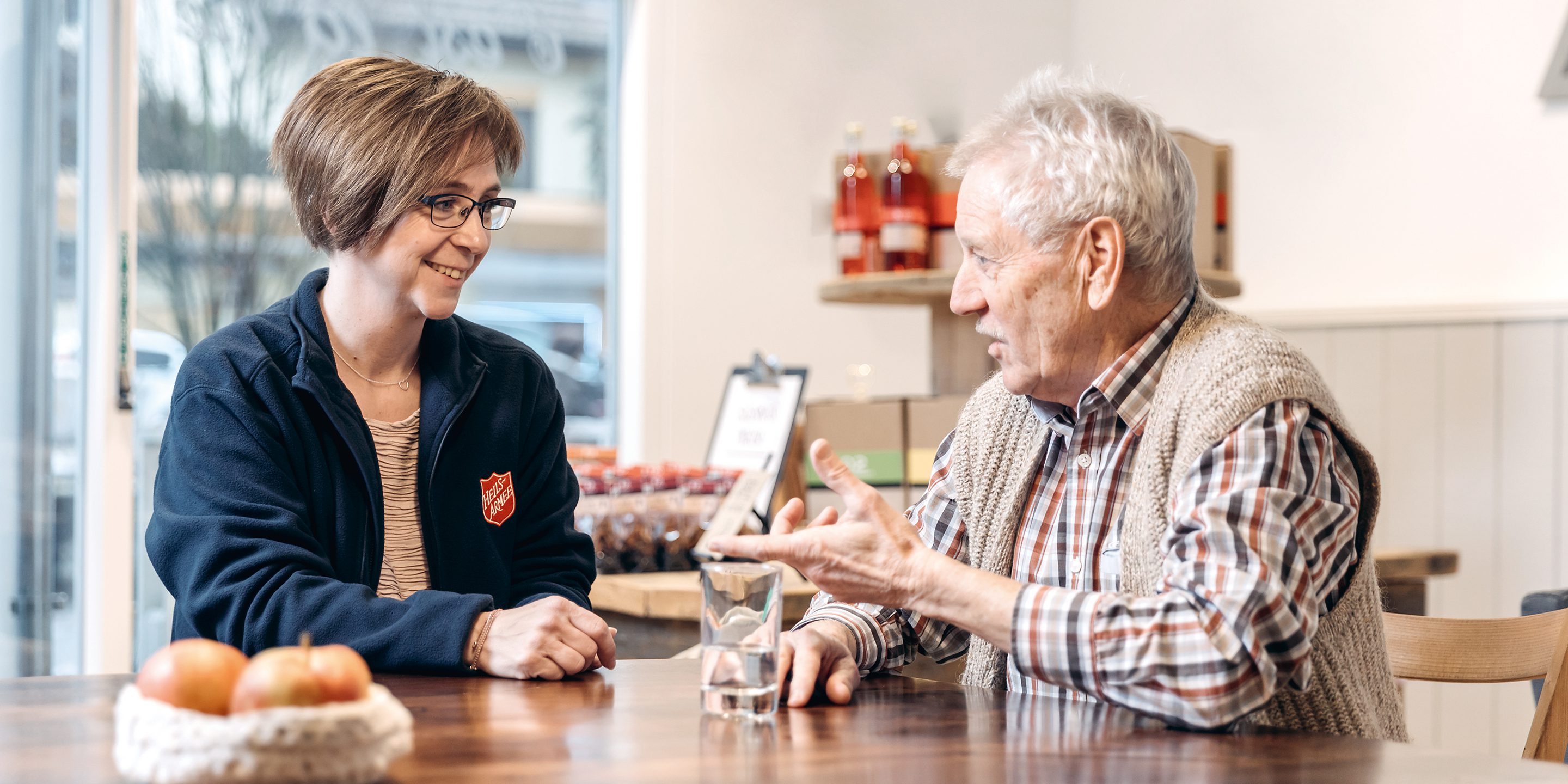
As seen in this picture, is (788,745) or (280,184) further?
(280,184)

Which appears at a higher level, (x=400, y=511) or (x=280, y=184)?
(x=280, y=184)

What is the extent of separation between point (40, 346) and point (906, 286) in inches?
78.3

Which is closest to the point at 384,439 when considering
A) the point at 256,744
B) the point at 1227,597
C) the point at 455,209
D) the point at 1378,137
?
the point at 455,209

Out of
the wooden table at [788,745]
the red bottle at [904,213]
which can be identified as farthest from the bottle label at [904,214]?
the wooden table at [788,745]

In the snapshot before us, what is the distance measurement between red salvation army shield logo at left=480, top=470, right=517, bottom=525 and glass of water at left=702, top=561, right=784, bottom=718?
543 mm

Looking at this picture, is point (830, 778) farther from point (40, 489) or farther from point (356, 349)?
point (40, 489)

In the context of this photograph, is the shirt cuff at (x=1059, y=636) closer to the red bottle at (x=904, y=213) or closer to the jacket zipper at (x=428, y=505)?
the jacket zipper at (x=428, y=505)

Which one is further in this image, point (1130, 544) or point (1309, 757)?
point (1130, 544)

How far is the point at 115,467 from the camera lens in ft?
9.93

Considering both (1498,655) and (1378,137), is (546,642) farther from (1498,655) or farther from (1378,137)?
(1378,137)

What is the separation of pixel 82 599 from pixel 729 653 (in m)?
2.48

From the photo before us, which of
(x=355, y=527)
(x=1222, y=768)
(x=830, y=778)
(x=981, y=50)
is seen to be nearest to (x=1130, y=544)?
(x=1222, y=768)

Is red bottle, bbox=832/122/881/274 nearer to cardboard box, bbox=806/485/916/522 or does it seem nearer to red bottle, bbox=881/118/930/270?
red bottle, bbox=881/118/930/270

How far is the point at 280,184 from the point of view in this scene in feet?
11.1
